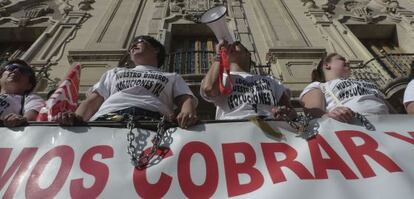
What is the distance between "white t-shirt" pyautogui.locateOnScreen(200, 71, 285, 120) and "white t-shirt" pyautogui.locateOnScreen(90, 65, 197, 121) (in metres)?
0.33

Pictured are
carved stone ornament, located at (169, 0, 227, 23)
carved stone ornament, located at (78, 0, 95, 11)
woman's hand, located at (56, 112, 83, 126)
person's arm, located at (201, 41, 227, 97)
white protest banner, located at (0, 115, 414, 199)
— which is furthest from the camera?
carved stone ornament, located at (78, 0, 95, 11)

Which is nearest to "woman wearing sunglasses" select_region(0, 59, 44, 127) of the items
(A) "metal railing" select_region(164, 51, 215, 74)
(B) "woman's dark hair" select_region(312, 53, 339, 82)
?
(B) "woman's dark hair" select_region(312, 53, 339, 82)

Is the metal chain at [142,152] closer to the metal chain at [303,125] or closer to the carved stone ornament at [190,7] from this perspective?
the metal chain at [303,125]

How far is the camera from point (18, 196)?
2.28m

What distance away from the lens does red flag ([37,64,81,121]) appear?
356cm

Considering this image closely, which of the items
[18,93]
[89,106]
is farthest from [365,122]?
[18,93]

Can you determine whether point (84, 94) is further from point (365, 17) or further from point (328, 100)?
point (365, 17)

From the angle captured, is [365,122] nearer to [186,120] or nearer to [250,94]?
[250,94]

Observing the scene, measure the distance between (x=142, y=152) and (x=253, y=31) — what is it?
6905mm

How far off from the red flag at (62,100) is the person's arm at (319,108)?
2.39m

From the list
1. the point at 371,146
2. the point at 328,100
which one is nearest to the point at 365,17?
the point at 328,100

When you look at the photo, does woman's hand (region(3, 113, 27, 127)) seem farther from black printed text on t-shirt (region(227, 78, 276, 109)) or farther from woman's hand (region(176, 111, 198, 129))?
black printed text on t-shirt (region(227, 78, 276, 109))

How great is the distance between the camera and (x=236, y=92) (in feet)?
11.3

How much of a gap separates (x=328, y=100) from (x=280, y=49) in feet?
13.6
